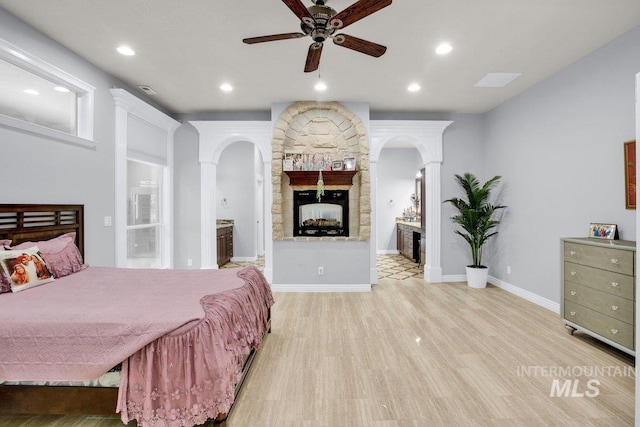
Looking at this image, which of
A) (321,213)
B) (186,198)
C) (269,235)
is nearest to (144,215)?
(186,198)

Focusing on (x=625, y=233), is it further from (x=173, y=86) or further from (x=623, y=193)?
(x=173, y=86)

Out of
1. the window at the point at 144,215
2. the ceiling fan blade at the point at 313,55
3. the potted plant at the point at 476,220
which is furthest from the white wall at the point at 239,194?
the ceiling fan blade at the point at 313,55

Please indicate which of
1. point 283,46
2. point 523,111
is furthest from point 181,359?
point 523,111

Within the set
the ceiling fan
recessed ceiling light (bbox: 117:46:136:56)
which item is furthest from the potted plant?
recessed ceiling light (bbox: 117:46:136:56)

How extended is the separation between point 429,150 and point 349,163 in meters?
1.56

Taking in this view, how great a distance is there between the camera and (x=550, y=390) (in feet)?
7.01

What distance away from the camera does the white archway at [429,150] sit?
511 centimetres

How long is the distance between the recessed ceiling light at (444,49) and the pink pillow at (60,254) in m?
4.00

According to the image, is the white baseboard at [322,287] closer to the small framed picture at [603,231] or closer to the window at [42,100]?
the small framed picture at [603,231]

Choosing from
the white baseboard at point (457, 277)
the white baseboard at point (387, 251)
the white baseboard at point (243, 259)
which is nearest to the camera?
the white baseboard at point (457, 277)

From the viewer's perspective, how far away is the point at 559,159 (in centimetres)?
367

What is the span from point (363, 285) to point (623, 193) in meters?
3.09

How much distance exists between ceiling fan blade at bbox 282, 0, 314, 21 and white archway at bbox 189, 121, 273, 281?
306cm

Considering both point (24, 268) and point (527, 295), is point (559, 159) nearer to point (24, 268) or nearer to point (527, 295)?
point (527, 295)
